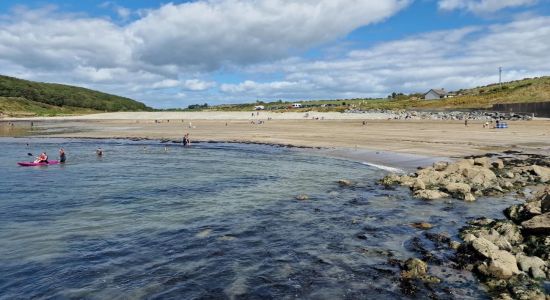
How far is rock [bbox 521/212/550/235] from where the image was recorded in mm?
16891

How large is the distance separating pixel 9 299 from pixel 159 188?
17998 millimetres

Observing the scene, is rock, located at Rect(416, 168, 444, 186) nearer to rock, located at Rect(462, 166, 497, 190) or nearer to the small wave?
rock, located at Rect(462, 166, 497, 190)

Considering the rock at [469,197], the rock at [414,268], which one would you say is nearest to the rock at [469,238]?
the rock at [414,268]

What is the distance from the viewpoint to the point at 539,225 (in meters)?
17.1

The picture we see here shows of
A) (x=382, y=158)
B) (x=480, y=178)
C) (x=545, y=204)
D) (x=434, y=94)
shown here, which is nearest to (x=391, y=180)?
(x=480, y=178)

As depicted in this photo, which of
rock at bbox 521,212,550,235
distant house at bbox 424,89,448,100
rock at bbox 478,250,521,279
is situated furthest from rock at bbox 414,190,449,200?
distant house at bbox 424,89,448,100

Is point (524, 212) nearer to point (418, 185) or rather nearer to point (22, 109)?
point (418, 185)

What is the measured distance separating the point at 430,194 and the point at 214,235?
46.5ft

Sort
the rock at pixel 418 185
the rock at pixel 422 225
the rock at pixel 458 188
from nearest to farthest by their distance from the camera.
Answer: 1. the rock at pixel 422 225
2. the rock at pixel 458 188
3. the rock at pixel 418 185

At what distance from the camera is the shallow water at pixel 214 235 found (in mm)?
14172

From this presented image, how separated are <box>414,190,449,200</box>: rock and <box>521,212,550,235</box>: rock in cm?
841

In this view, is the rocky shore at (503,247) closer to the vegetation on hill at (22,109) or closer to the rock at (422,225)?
the rock at (422,225)

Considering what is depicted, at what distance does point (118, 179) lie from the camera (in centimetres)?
3516

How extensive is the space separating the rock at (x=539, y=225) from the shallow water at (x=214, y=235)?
3.34 m
